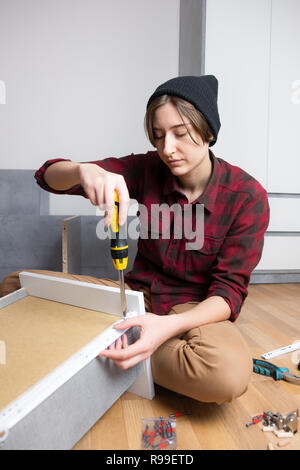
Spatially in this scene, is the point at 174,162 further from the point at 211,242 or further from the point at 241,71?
the point at 241,71

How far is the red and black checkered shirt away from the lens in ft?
3.18

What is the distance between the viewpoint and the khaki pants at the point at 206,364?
78 cm

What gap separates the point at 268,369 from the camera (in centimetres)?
104

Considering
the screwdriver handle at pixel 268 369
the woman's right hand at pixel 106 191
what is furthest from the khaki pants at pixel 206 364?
the woman's right hand at pixel 106 191

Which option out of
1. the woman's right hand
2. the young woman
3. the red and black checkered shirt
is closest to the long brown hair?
the young woman

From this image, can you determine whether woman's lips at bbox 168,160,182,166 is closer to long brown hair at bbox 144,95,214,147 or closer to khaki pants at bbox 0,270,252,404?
long brown hair at bbox 144,95,214,147

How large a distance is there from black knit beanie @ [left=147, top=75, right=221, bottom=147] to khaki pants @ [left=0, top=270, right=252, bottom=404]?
540mm

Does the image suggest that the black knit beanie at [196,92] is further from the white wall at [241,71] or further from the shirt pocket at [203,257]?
the white wall at [241,71]

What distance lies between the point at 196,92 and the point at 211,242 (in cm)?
40

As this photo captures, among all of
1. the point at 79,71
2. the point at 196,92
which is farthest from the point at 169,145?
the point at 79,71

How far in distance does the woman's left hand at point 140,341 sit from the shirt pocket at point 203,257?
0.80 feet

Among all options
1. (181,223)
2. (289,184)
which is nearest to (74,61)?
(289,184)

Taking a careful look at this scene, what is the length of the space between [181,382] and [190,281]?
0.99ft

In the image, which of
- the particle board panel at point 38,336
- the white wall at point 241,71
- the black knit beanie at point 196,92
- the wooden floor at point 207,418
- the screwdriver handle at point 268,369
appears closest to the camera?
the particle board panel at point 38,336
